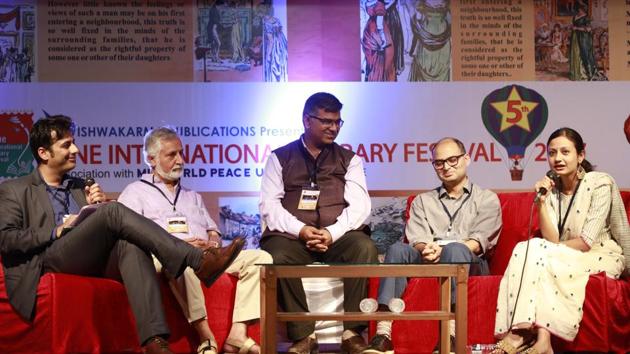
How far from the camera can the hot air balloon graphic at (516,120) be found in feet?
20.1

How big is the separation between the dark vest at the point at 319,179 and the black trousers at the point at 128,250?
0.92 metres

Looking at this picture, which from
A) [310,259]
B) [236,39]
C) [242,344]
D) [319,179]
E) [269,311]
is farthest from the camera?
[236,39]

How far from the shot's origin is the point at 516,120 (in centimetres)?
614

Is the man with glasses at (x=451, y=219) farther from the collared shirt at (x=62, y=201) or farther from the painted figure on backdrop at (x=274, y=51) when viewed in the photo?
the collared shirt at (x=62, y=201)

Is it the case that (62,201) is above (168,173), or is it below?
below

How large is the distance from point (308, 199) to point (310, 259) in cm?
35

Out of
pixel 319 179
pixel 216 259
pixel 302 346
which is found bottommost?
pixel 302 346

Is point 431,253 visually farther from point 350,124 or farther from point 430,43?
point 430,43

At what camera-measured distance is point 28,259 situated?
4.28 m

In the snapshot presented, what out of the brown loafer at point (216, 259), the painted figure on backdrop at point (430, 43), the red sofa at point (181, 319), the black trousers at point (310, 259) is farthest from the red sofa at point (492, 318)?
the painted figure on backdrop at point (430, 43)

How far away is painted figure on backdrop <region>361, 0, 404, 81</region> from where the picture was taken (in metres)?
6.09

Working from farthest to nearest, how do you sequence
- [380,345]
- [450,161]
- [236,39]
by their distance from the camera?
1. [236,39]
2. [450,161]
3. [380,345]

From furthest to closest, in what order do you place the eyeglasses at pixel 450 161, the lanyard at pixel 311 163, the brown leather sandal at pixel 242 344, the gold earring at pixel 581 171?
the lanyard at pixel 311 163, the eyeglasses at pixel 450 161, the gold earring at pixel 581 171, the brown leather sandal at pixel 242 344

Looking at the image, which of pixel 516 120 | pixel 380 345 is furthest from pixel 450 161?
pixel 516 120
